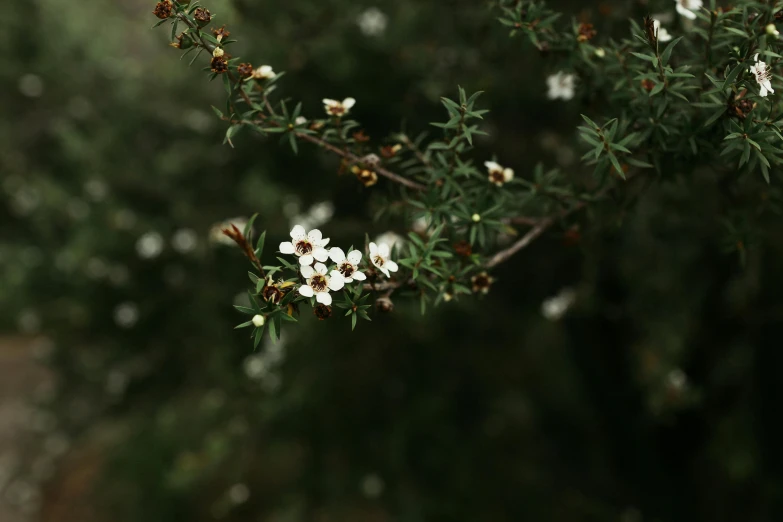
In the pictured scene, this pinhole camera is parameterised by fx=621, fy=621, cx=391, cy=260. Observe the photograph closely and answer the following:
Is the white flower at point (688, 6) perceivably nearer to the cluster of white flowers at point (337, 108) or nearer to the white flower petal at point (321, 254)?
the cluster of white flowers at point (337, 108)

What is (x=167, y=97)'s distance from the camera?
16.1 feet

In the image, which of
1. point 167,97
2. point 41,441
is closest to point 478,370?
point 167,97

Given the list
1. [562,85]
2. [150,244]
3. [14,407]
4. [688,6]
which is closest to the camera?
[688,6]

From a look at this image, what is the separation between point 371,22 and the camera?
3.19 metres

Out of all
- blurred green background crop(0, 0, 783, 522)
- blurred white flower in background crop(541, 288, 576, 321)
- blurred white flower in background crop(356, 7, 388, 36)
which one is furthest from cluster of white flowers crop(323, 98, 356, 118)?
blurred white flower in background crop(541, 288, 576, 321)

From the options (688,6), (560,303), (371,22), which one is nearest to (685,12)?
(688,6)

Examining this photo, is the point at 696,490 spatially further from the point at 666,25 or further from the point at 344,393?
the point at 666,25

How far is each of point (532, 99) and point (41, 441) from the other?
5200 millimetres

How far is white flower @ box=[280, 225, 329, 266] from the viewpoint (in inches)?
53.5

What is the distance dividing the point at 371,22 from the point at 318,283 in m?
2.24

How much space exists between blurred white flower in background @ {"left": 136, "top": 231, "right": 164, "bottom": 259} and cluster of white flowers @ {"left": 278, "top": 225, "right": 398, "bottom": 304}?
2.83 meters

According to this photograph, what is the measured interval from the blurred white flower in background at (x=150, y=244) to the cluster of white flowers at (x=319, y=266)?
283 centimetres

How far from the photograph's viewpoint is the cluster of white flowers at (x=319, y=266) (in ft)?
4.39

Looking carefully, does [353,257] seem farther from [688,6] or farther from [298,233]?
[688,6]
